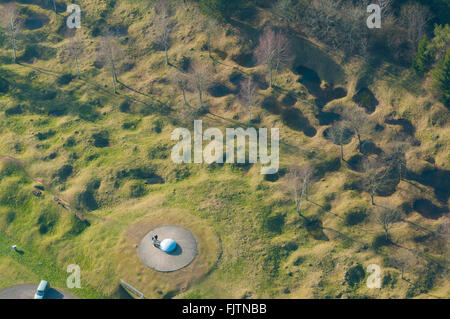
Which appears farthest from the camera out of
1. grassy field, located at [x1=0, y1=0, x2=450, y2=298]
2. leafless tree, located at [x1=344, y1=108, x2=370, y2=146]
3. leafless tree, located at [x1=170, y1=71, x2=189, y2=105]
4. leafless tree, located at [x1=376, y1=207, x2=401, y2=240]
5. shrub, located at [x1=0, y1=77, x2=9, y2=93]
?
shrub, located at [x1=0, y1=77, x2=9, y2=93]

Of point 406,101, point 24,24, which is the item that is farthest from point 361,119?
point 24,24

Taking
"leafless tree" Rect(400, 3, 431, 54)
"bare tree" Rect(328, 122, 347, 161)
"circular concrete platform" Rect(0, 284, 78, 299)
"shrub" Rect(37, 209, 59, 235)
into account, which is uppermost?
"leafless tree" Rect(400, 3, 431, 54)

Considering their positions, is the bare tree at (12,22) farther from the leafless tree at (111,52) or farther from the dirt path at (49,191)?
the dirt path at (49,191)

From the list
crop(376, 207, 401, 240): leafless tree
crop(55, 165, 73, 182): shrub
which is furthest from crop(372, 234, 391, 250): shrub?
crop(55, 165, 73, 182): shrub

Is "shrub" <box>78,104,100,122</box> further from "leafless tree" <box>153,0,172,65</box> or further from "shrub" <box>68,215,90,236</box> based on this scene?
"shrub" <box>68,215,90,236</box>

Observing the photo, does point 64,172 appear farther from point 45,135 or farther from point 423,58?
point 423,58

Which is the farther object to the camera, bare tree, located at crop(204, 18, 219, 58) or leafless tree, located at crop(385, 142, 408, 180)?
bare tree, located at crop(204, 18, 219, 58)

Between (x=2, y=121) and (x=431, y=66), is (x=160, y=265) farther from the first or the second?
(x=431, y=66)
